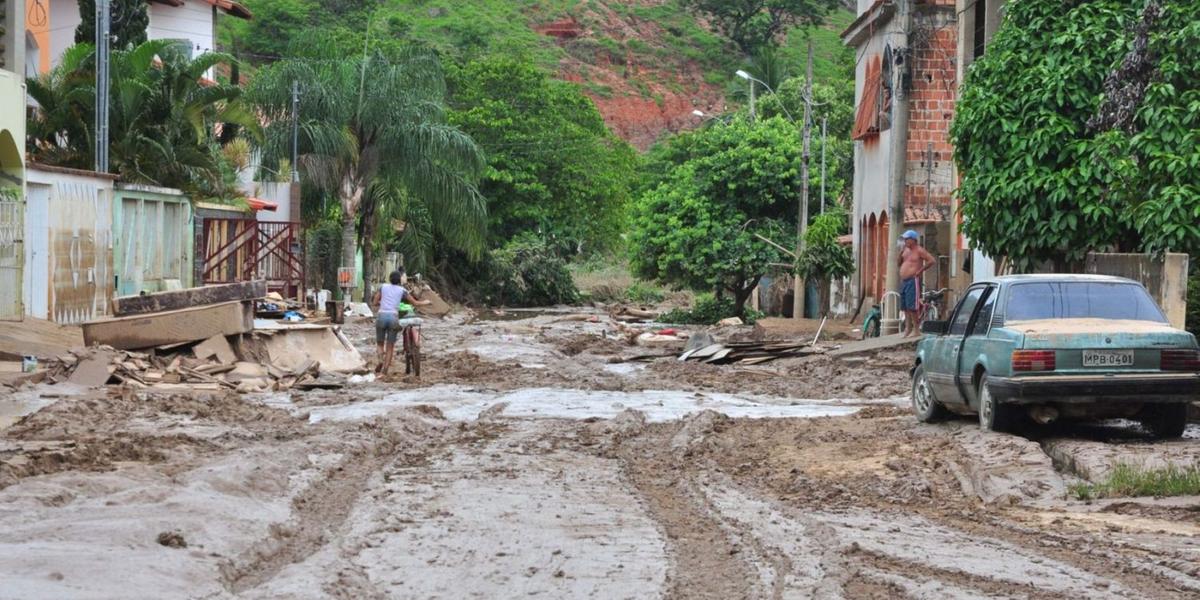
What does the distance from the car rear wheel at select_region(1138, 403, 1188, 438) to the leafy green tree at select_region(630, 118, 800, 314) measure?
30.6m

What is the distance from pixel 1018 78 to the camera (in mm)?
20297

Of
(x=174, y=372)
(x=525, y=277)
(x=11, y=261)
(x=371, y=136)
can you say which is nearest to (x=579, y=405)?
(x=174, y=372)

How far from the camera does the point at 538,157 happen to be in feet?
220

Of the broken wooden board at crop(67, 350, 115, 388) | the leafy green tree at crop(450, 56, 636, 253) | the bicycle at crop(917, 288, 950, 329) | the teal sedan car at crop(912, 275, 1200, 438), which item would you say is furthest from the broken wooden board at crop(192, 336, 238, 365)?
the leafy green tree at crop(450, 56, 636, 253)

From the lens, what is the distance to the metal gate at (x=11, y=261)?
2338 centimetres

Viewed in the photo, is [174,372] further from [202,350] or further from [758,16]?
[758,16]

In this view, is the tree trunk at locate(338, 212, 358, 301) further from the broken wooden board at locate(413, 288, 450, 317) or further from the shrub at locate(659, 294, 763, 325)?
the shrub at locate(659, 294, 763, 325)

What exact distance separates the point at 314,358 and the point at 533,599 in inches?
627

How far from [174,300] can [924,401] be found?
11711mm

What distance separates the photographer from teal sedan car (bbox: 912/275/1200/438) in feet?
42.2

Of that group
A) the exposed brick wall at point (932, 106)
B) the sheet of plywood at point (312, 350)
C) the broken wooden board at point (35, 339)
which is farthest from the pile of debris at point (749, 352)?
the broken wooden board at point (35, 339)

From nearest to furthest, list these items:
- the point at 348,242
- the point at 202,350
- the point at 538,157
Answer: the point at 202,350
the point at 348,242
the point at 538,157

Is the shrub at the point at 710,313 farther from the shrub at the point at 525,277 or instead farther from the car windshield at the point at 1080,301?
the car windshield at the point at 1080,301

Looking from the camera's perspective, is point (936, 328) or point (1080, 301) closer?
point (1080, 301)
